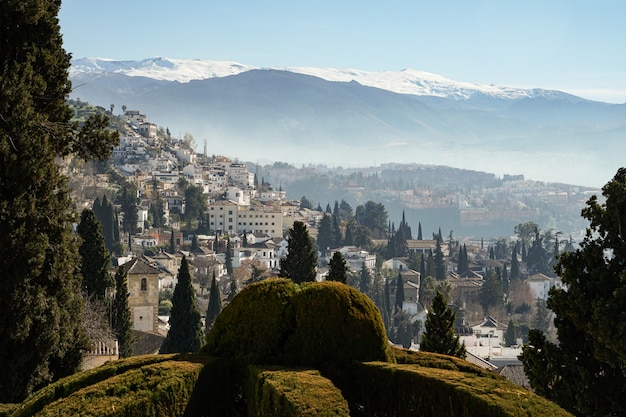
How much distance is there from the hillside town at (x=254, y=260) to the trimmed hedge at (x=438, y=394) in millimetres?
33379

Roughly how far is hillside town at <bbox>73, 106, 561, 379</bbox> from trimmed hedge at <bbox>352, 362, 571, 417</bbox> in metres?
33.4

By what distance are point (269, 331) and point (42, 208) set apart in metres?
3.45

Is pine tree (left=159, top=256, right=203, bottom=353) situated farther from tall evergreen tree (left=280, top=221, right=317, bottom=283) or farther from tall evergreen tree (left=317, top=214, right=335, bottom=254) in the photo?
tall evergreen tree (left=317, top=214, right=335, bottom=254)

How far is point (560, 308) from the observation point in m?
12.0

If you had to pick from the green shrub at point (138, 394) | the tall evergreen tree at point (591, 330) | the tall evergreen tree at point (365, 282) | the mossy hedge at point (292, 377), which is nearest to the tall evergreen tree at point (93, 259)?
the tall evergreen tree at point (591, 330)

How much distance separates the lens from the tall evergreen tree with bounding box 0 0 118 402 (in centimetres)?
977

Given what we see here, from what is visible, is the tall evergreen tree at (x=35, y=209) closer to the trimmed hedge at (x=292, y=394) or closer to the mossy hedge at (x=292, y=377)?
the mossy hedge at (x=292, y=377)

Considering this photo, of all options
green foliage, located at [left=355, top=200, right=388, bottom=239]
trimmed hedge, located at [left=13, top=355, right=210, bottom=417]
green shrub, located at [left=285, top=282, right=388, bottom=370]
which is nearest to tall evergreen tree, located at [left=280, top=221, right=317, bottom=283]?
green shrub, located at [left=285, top=282, right=388, bottom=370]

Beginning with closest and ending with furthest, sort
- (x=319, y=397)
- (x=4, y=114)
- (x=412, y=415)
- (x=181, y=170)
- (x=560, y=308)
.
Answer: (x=319, y=397) → (x=412, y=415) → (x=4, y=114) → (x=560, y=308) → (x=181, y=170)

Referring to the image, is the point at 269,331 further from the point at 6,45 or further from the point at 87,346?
the point at 6,45

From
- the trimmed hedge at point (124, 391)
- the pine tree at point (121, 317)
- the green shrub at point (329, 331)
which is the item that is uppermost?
the green shrub at point (329, 331)

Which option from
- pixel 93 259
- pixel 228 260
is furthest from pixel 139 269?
pixel 228 260

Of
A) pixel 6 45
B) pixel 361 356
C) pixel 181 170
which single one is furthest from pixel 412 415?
pixel 181 170

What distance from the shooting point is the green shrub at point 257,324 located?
25.9 feet
